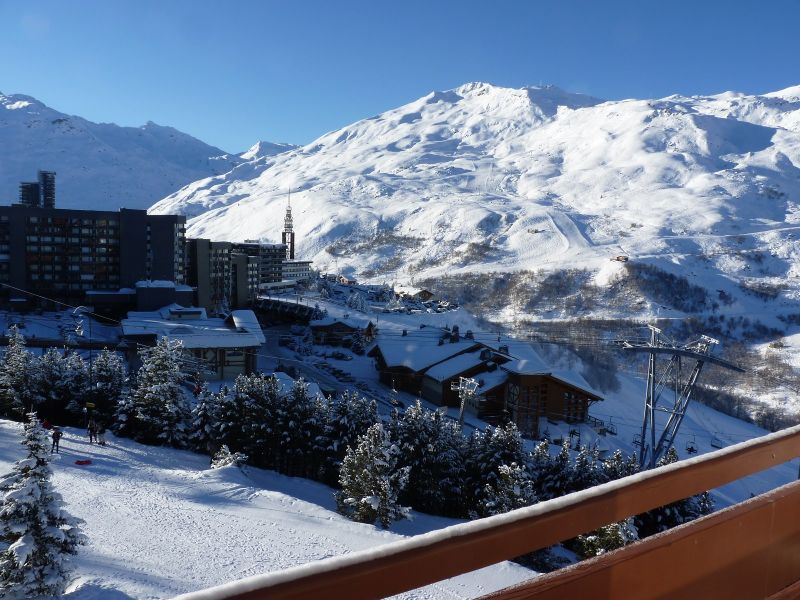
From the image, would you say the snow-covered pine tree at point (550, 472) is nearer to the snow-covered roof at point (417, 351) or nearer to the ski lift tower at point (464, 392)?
the ski lift tower at point (464, 392)

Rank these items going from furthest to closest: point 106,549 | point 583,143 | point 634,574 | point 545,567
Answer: point 583,143 → point 545,567 → point 106,549 → point 634,574

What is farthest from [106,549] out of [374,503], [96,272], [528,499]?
[96,272]

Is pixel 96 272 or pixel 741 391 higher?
pixel 96 272

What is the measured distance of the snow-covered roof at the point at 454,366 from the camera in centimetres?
2559

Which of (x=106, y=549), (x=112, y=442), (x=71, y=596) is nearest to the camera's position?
(x=71, y=596)

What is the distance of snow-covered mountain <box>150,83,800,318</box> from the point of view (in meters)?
82.7

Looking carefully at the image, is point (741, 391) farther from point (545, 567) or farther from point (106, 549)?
point (106, 549)

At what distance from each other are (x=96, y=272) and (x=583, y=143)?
140893 millimetres

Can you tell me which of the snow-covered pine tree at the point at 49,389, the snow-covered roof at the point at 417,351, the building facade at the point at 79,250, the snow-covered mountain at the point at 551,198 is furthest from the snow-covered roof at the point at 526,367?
the snow-covered mountain at the point at 551,198

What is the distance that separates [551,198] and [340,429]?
4187 inches

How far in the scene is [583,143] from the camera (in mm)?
154000

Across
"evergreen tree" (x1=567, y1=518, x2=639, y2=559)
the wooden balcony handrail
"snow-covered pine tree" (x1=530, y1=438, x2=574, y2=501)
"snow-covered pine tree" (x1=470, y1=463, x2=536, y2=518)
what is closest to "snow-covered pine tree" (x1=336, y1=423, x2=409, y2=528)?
"snow-covered pine tree" (x1=470, y1=463, x2=536, y2=518)

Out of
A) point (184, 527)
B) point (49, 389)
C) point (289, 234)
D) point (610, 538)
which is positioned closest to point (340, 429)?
point (184, 527)

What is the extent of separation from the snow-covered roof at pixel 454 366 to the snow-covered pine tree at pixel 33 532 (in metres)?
19.4
